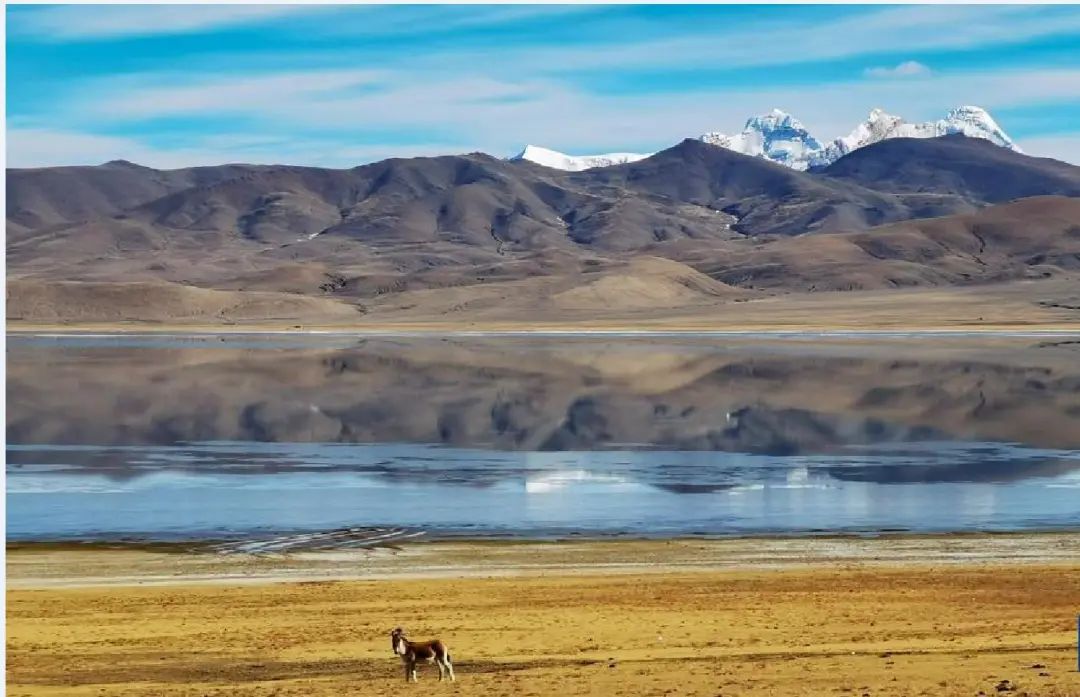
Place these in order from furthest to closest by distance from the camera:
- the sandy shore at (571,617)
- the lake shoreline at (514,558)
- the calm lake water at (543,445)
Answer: the calm lake water at (543,445), the lake shoreline at (514,558), the sandy shore at (571,617)

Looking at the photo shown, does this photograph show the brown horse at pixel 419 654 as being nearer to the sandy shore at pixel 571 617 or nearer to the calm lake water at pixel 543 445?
the sandy shore at pixel 571 617

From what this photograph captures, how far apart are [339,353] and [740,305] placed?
259ft

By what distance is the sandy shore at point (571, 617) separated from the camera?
14.9 metres

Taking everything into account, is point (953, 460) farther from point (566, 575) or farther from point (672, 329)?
point (672, 329)

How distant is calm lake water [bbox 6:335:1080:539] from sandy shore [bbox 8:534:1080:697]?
3157 millimetres

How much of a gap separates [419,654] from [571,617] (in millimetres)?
4076

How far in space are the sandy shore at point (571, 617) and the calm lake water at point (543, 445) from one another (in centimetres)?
316

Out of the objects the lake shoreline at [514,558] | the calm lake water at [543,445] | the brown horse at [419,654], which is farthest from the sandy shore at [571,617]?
the calm lake water at [543,445]

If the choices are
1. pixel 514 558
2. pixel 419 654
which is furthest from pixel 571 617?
pixel 514 558

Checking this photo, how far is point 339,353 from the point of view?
89000 millimetres

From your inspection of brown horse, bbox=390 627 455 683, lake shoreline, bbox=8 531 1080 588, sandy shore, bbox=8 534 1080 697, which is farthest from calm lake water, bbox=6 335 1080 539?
brown horse, bbox=390 627 455 683

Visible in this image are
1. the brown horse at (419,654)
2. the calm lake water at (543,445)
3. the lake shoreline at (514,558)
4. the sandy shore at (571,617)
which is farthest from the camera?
the calm lake water at (543,445)

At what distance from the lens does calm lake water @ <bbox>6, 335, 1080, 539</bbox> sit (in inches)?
1172

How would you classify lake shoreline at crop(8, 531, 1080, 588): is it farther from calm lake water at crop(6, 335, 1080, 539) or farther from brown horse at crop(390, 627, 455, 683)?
brown horse at crop(390, 627, 455, 683)
